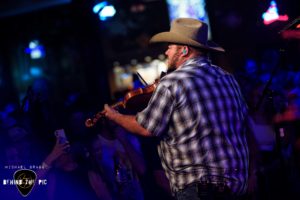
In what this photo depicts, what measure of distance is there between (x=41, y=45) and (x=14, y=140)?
11.3 m

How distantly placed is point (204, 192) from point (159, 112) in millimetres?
590

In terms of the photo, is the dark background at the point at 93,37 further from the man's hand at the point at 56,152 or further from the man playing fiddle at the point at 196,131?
the man playing fiddle at the point at 196,131

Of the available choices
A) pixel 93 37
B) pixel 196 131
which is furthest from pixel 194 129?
pixel 93 37

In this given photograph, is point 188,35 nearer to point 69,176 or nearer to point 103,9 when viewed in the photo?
point 69,176

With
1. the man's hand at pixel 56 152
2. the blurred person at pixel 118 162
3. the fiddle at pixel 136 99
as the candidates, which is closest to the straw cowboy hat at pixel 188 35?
the fiddle at pixel 136 99

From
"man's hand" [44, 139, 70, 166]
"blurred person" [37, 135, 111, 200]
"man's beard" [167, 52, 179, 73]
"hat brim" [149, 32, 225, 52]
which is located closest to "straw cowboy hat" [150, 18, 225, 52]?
"hat brim" [149, 32, 225, 52]

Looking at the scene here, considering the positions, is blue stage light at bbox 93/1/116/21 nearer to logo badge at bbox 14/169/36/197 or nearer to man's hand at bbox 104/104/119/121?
logo badge at bbox 14/169/36/197

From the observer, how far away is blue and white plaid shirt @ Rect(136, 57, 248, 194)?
296 centimetres

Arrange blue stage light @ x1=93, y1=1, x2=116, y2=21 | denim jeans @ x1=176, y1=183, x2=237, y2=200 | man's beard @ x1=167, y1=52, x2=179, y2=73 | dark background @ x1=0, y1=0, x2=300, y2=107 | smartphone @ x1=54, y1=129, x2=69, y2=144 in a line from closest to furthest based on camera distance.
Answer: denim jeans @ x1=176, y1=183, x2=237, y2=200 < man's beard @ x1=167, y1=52, x2=179, y2=73 < smartphone @ x1=54, y1=129, x2=69, y2=144 < blue stage light @ x1=93, y1=1, x2=116, y2=21 < dark background @ x1=0, y1=0, x2=300, y2=107

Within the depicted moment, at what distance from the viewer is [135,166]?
201 inches

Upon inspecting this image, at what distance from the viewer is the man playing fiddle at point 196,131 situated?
9.71ft

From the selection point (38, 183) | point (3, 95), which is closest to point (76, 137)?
point (38, 183)

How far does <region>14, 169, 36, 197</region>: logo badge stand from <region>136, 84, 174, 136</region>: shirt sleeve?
1.57m

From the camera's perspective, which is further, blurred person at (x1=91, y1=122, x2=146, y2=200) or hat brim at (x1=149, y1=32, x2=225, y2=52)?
blurred person at (x1=91, y1=122, x2=146, y2=200)
